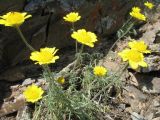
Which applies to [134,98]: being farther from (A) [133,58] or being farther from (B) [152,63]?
(A) [133,58]

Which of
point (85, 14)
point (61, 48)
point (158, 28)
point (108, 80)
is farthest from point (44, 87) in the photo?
point (158, 28)

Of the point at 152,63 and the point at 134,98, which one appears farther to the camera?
the point at 152,63

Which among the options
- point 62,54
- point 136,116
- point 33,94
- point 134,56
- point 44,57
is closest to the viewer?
point 44,57

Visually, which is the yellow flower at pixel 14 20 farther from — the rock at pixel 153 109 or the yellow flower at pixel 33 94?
the rock at pixel 153 109

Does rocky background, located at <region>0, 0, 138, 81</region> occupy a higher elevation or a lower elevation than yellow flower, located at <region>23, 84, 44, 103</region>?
higher

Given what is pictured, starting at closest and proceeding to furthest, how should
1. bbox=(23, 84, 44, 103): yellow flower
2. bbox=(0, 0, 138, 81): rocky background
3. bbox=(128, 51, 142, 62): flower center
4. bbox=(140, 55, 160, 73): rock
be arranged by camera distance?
bbox=(128, 51, 142, 62): flower center → bbox=(23, 84, 44, 103): yellow flower → bbox=(0, 0, 138, 81): rocky background → bbox=(140, 55, 160, 73): rock

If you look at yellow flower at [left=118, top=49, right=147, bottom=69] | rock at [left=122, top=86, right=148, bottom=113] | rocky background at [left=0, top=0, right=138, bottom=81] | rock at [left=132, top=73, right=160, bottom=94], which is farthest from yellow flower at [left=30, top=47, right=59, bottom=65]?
rock at [left=132, top=73, right=160, bottom=94]

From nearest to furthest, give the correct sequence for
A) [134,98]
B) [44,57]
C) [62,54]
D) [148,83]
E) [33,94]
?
[44,57], [33,94], [134,98], [148,83], [62,54]

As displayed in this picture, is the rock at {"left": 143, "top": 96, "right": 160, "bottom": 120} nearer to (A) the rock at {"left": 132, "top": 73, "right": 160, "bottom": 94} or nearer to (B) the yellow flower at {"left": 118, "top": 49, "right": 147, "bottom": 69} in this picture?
(A) the rock at {"left": 132, "top": 73, "right": 160, "bottom": 94}

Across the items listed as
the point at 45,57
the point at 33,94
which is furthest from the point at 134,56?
the point at 33,94

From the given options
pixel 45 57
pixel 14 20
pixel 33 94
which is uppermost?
pixel 14 20

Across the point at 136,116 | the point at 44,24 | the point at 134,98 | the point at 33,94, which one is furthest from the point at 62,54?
the point at 33,94

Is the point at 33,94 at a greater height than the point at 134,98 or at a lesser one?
greater

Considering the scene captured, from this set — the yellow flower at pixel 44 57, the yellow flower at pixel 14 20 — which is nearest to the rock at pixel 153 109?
the yellow flower at pixel 44 57
